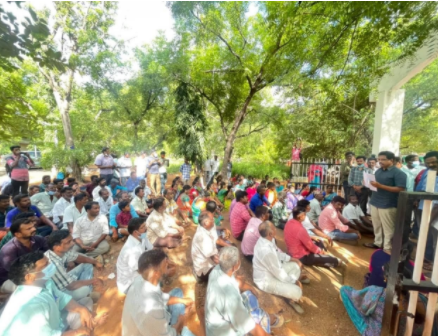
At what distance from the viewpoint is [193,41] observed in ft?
29.2

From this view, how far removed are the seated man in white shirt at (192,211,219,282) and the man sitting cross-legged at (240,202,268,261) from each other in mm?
746

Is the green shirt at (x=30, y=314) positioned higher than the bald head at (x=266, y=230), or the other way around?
the bald head at (x=266, y=230)

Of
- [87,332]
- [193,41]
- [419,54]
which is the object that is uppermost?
[193,41]

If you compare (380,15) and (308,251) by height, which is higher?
(380,15)

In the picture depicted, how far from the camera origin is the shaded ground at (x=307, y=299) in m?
2.62

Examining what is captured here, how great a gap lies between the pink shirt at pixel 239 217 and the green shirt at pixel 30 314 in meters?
3.13

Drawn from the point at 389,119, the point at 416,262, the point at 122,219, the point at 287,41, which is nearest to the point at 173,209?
the point at 122,219

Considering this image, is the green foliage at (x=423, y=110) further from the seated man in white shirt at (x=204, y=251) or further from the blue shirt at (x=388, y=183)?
the seated man in white shirt at (x=204, y=251)

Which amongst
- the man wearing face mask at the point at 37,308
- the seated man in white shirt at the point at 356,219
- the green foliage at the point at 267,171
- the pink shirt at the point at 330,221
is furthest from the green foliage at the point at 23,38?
the green foliage at the point at 267,171

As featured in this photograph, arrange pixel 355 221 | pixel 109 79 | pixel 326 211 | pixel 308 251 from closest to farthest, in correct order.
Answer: pixel 308 251, pixel 326 211, pixel 355 221, pixel 109 79

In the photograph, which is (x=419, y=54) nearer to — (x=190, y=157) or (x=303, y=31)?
(x=303, y=31)

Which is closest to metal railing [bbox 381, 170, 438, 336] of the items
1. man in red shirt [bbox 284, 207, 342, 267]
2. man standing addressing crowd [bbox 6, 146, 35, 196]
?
man in red shirt [bbox 284, 207, 342, 267]

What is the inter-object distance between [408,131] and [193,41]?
45.9 ft

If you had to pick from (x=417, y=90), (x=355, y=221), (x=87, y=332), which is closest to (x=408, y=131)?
(x=417, y=90)
